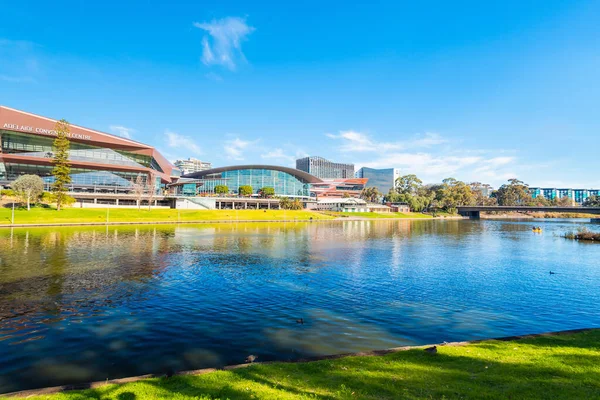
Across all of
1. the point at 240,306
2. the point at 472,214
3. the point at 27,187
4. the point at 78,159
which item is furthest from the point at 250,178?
the point at 240,306

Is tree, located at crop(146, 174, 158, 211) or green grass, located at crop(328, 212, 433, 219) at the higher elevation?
tree, located at crop(146, 174, 158, 211)

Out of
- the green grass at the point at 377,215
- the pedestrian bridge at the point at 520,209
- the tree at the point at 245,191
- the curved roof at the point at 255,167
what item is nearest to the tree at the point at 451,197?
the pedestrian bridge at the point at 520,209

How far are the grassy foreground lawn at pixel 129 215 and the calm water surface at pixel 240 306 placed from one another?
152ft

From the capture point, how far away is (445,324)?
606 inches

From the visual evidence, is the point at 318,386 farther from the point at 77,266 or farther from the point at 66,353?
the point at 77,266

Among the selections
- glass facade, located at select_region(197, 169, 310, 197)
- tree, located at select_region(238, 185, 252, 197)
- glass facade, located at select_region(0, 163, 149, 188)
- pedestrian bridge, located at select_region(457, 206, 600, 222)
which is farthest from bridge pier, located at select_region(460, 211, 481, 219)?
glass facade, located at select_region(0, 163, 149, 188)

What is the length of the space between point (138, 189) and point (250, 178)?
7001cm

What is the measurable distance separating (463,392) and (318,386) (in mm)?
3410

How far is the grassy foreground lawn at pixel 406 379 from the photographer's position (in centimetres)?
753

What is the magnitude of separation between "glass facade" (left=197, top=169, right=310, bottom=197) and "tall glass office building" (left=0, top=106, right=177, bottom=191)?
119ft

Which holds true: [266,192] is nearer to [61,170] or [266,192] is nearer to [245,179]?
[245,179]

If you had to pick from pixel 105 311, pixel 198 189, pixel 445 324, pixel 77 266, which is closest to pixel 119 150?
pixel 198 189

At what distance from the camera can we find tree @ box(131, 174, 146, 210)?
4183 inches

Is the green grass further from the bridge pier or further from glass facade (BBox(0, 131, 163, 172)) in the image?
glass facade (BBox(0, 131, 163, 172))
